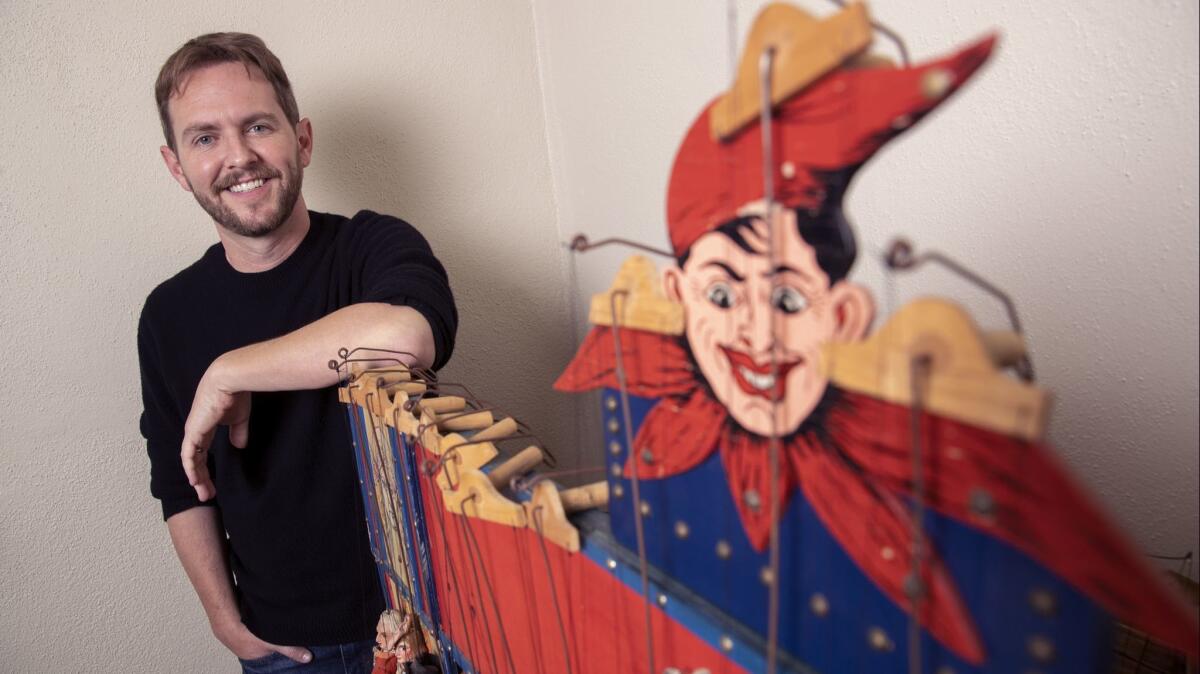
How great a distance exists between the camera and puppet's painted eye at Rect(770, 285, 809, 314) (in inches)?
11.7

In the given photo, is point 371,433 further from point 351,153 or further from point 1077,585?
point 351,153

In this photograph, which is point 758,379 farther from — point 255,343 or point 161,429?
point 161,429

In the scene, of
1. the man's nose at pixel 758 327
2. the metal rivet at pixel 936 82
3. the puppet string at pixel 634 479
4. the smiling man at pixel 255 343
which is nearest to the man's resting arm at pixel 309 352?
the smiling man at pixel 255 343

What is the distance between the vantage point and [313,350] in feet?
2.56

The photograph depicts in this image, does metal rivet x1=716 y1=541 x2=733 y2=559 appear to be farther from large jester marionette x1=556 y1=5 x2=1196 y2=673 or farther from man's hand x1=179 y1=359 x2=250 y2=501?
man's hand x1=179 y1=359 x2=250 y2=501

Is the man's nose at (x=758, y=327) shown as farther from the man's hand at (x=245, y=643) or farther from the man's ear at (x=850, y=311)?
the man's hand at (x=245, y=643)

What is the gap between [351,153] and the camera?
4.73 ft

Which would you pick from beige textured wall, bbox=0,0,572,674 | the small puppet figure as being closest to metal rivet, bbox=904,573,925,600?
the small puppet figure

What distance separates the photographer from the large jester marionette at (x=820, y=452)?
234mm

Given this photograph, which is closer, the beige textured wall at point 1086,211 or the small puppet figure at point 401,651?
the beige textured wall at point 1086,211

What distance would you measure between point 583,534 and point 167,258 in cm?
117

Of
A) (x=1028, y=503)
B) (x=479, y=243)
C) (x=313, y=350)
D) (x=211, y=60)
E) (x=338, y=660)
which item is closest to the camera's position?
(x=1028, y=503)

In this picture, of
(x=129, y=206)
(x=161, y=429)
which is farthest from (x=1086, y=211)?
(x=129, y=206)

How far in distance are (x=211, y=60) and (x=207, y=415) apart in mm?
532
